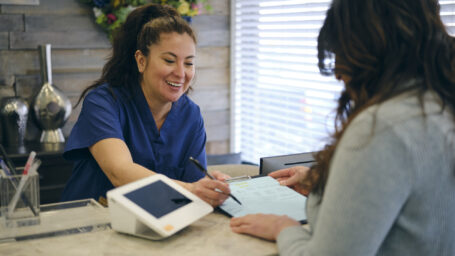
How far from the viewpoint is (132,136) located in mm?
1923

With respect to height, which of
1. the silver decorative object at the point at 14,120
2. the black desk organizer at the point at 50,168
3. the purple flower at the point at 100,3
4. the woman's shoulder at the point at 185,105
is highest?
the purple flower at the point at 100,3

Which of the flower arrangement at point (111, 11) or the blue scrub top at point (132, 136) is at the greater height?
the flower arrangement at point (111, 11)

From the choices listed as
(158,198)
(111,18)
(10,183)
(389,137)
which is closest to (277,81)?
(111,18)

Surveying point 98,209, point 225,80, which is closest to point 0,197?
point 98,209

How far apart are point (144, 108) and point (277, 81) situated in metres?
1.72

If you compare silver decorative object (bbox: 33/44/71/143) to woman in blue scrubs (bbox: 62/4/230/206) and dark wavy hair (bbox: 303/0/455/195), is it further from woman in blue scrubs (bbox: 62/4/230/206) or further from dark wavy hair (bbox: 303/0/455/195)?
dark wavy hair (bbox: 303/0/455/195)

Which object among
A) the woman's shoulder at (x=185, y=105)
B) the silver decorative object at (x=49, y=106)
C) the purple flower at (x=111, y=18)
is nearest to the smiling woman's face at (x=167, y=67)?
the woman's shoulder at (x=185, y=105)

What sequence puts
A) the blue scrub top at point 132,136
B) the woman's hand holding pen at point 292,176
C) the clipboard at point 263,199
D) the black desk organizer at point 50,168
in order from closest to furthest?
the clipboard at point 263,199
the woman's hand holding pen at point 292,176
the blue scrub top at point 132,136
the black desk organizer at point 50,168

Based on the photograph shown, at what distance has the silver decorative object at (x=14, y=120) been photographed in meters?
2.85

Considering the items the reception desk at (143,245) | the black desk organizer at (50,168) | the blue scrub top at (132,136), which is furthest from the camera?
the black desk organizer at (50,168)

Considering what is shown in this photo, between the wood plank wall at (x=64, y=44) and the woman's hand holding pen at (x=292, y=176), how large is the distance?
1.93 metres

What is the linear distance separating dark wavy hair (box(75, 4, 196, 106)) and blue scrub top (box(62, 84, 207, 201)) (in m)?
0.06

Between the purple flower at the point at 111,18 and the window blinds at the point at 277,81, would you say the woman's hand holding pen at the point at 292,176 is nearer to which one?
the window blinds at the point at 277,81

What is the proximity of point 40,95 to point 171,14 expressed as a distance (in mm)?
1336
